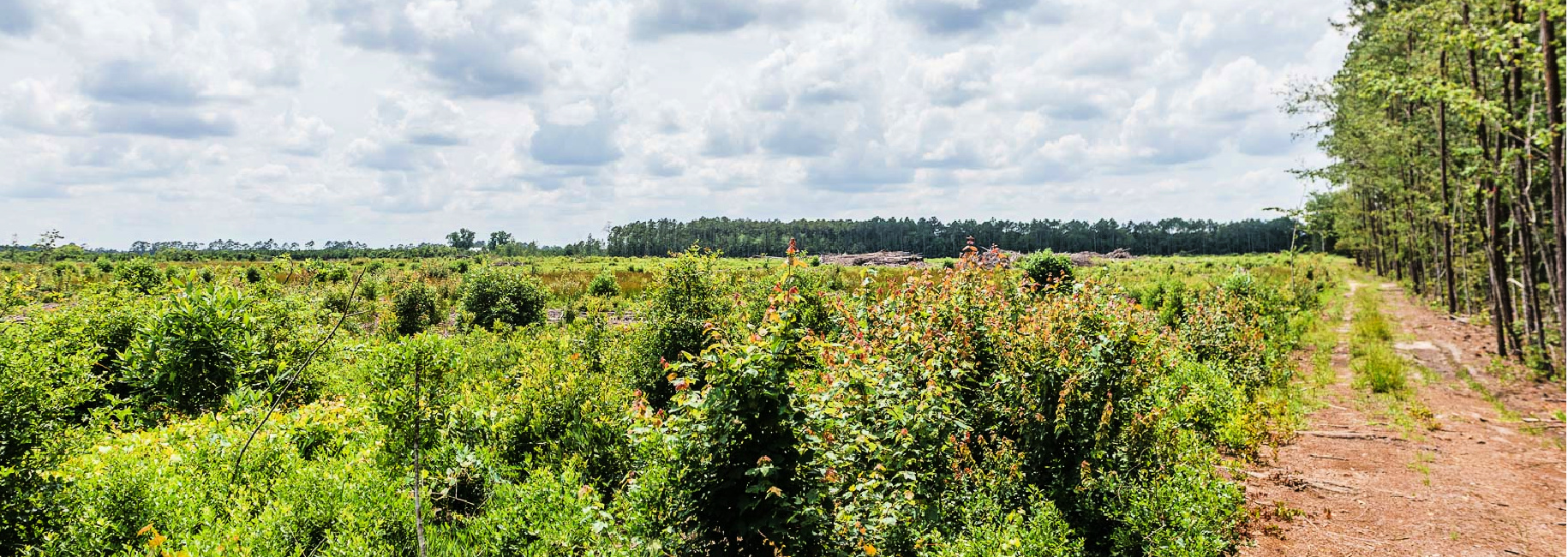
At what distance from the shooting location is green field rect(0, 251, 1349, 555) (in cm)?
420

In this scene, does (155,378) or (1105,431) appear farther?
(155,378)

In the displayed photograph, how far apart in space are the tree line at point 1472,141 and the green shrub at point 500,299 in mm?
17593

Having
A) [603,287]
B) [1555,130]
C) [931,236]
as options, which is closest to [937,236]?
[931,236]

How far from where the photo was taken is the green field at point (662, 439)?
13.8ft

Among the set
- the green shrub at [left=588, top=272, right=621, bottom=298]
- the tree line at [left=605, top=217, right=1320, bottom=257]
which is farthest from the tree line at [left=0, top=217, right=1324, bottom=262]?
the green shrub at [left=588, top=272, right=621, bottom=298]

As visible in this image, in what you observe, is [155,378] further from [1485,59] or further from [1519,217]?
[1485,59]

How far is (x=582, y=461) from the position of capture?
6.30 meters

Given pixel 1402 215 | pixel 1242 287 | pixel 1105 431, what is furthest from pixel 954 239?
pixel 1105 431

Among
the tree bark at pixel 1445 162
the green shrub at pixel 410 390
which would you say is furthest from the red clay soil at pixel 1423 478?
the green shrub at pixel 410 390

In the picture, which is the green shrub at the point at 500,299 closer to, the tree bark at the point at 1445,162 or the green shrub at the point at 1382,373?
the green shrub at the point at 1382,373

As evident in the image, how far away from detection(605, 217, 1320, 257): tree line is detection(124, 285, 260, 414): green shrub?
10175 cm

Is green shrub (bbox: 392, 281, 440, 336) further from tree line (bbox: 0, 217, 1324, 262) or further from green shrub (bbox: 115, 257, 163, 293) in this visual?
tree line (bbox: 0, 217, 1324, 262)

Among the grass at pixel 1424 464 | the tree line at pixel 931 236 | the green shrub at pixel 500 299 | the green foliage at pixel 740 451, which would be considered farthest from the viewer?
the tree line at pixel 931 236

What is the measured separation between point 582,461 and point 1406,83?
12030mm
